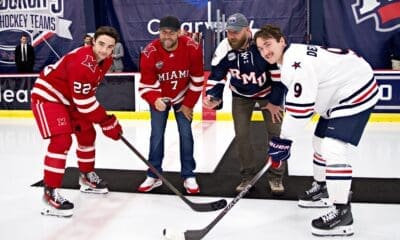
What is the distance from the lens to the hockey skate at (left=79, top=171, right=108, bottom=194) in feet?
10.2

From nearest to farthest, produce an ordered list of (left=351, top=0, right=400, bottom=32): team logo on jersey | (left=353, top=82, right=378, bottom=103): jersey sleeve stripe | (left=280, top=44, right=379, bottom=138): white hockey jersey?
(left=280, top=44, right=379, bottom=138): white hockey jersey
(left=353, top=82, right=378, bottom=103): jersey sleeve stripe
(left=351, top=0, right=400, bottom=32): team logo on jersey

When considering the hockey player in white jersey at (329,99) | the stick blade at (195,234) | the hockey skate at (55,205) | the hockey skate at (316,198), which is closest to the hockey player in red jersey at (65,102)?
the hockey skate at (55,205)

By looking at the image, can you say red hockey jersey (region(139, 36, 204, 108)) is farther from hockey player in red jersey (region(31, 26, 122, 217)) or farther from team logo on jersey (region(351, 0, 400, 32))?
team logo on jersey (region(351, 0, 400, 32))

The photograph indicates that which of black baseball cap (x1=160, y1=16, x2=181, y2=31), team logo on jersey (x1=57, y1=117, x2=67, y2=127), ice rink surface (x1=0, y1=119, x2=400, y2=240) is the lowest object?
ice rink surface (x1=0, y1=119, x2=400, y2=240)

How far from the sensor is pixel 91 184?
3143mm

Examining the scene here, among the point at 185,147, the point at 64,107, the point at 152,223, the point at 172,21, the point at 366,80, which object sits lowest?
the point at 152,223

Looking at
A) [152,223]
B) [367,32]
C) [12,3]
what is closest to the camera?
[152,223]

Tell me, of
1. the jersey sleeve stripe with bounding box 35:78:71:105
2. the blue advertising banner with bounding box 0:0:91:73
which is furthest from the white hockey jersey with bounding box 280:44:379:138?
the blue advertising banner with bounding box 0:0:91:73

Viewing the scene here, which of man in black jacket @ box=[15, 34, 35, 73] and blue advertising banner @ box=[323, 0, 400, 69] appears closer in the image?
blue advertising banner @ box=[323, 0, 400, 69]

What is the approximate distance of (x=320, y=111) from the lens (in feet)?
8.06

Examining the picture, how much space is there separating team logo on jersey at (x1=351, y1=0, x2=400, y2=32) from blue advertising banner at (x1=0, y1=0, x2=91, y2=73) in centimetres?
464

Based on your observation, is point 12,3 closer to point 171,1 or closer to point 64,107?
point 171,1

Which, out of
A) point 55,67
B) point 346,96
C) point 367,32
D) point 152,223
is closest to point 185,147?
point 152,223

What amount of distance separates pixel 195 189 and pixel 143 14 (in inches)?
233
